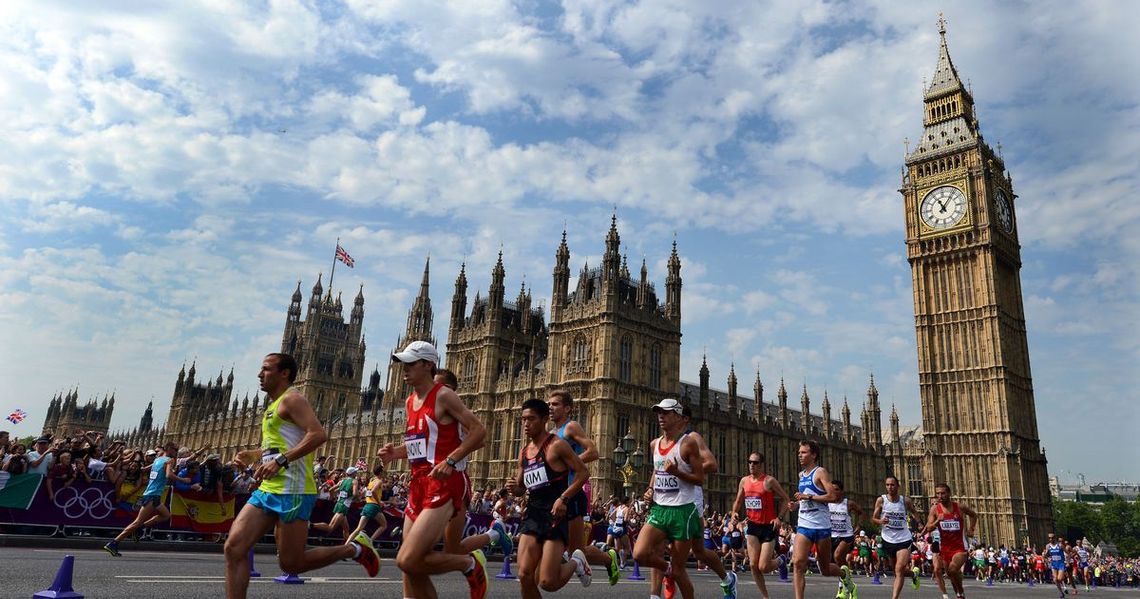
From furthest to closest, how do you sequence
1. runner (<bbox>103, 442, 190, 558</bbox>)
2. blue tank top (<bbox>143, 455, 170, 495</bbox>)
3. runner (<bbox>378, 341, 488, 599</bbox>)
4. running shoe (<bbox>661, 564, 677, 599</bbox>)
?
blue tank top (<bbox>143, 455, 170, 495</bbox>) → runner (<bbox>103, 442, 190, 558</bbox>) → running shoe (<bbox>661, 564, 677, 599</bbox>) → runner (<bbox>378, 341, 488, 599</bbox>)

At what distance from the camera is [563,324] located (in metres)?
46.0

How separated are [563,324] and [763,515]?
120ft

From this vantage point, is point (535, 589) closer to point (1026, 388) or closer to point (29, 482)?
point (29, 482)

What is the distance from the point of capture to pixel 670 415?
7.67 metres

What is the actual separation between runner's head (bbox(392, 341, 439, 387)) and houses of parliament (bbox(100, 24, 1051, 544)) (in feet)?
116

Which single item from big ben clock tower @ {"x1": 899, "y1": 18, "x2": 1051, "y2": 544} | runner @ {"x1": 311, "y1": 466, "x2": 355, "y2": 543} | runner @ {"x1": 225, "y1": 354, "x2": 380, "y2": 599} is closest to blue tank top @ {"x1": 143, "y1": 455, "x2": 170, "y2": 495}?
runner @ {"x1": 311, "y1": 466, "x2": 355, "y2": 543}

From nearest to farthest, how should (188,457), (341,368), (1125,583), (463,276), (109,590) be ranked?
(109,590)
(188,457)
(1125,583)
(463,276)
(341,368)

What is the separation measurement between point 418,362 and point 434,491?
0.99 meters

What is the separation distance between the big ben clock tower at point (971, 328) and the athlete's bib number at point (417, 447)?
205 feet

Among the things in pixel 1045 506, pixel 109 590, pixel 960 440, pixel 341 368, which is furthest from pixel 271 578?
pixel 341 368

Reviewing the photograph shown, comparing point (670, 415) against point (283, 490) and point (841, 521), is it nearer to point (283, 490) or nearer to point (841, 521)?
point (283, 490)

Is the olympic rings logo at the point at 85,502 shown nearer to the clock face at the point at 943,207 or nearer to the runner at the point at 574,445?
the runner at the point at 574,445

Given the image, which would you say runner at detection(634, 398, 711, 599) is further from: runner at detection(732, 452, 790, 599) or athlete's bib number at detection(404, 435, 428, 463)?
athlete's bib number at detection(404, 435, 428, 463)

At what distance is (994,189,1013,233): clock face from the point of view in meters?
65.4
